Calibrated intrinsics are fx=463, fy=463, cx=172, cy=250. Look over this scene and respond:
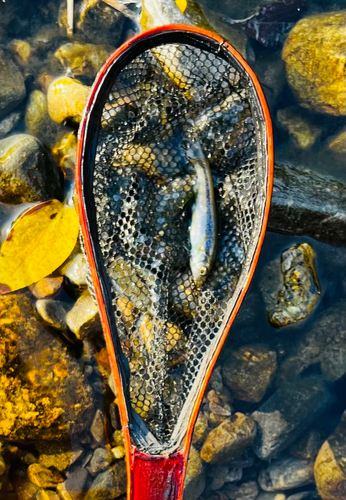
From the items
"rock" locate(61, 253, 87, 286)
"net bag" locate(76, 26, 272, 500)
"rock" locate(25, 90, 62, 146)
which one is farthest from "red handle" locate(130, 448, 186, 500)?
"rock" locate(25, 90, 62, 146)

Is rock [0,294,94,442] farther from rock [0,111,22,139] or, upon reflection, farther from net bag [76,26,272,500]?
rock [0,111,22,139]

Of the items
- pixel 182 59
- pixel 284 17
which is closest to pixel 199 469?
pixel 182 59

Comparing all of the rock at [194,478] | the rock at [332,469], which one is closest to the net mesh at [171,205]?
the rock at [194,478]

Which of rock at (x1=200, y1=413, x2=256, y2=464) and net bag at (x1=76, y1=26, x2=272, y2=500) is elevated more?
net bag at (x1=76, y1=26, x2=272, y2=500)

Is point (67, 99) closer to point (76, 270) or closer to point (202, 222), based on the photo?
point (76, 270)

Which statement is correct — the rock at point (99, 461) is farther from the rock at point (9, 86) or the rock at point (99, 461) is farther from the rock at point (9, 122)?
the rock at point (9, 86)
